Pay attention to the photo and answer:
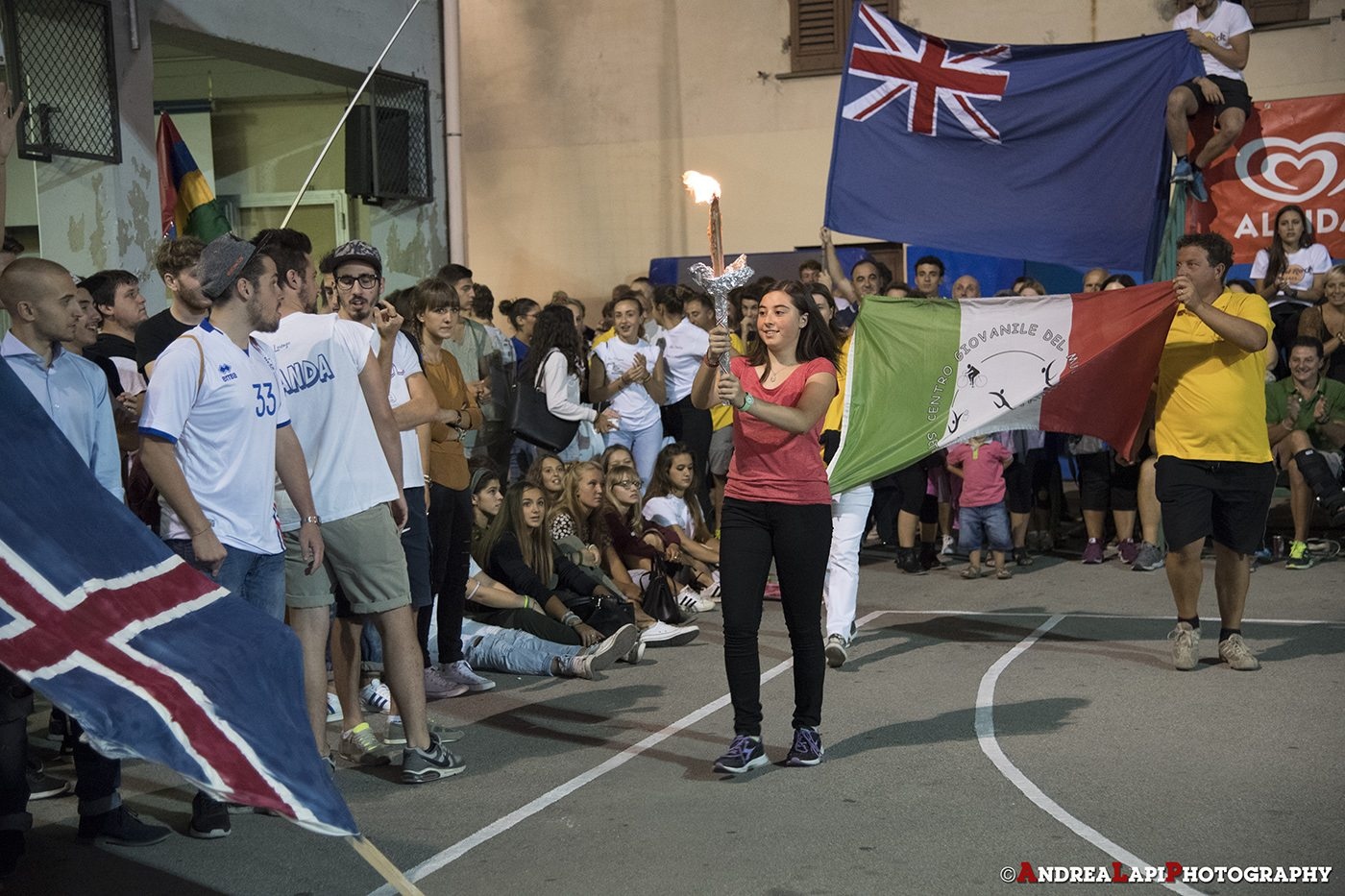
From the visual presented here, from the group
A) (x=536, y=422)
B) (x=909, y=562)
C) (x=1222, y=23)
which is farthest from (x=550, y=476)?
(x=1222, y=23)

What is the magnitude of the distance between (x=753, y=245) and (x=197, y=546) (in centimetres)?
1463

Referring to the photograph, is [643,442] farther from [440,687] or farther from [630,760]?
[630,760]

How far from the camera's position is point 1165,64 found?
12.1 meters

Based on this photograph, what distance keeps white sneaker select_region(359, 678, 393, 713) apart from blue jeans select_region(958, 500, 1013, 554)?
6212mm

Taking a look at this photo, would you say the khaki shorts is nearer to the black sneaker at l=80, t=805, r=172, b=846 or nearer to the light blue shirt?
the light blue shirt

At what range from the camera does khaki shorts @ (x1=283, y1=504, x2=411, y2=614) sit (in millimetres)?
6641

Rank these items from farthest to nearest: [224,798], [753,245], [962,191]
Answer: [753,245] < [962,191] < [224,798]

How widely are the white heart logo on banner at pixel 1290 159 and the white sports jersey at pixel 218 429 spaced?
12149 mm

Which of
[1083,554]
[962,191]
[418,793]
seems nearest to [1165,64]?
[962,191]

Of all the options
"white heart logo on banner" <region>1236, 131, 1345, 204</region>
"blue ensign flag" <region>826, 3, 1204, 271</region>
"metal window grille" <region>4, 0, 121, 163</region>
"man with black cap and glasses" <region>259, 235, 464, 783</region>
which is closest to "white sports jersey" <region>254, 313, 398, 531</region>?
"man with black cap and glasses" <region>259, 235, 464, 783</region>

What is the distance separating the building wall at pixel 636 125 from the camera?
19.6 meters

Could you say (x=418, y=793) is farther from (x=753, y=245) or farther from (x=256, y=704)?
(x=753, y=245)

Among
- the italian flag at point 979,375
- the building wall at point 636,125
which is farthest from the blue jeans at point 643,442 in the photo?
the building wall at point 636,125

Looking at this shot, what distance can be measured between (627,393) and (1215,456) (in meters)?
5.46
